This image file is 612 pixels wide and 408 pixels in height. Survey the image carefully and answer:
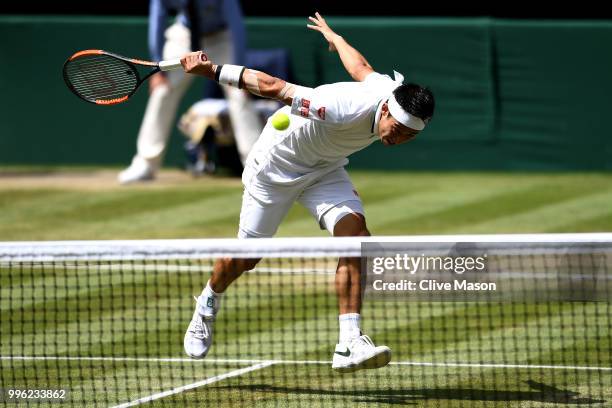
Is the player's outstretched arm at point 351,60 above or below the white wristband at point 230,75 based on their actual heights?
above

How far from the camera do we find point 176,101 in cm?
1534

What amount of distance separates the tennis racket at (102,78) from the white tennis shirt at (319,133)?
86 centimetres

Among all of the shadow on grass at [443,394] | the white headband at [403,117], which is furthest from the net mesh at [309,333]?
the white headband at [403,117]

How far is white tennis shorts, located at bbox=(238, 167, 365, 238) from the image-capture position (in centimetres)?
726

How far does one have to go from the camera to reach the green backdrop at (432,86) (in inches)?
667

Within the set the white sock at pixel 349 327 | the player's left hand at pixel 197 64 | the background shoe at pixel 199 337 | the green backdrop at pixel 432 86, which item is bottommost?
the white sock at pixel 349 327

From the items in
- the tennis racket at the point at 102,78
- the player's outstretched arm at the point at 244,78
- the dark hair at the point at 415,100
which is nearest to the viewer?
the dark hair at the point at 415,100

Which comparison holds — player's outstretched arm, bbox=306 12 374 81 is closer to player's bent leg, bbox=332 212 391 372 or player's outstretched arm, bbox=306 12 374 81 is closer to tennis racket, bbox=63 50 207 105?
player's bent leg, bbox=332 212 391 372

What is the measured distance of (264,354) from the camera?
7977 millimetres

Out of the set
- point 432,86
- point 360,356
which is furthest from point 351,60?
point 432,86

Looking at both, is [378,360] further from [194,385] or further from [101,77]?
[101,77]

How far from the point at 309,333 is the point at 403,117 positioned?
238 cm

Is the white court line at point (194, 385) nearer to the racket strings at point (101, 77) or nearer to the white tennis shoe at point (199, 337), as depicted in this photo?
the white tennis shoe at point (199, 337)

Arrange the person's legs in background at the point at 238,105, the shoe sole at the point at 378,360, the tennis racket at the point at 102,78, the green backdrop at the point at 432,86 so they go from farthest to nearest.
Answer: the green backdrop at the point at 432,86 < the person's legs in background at the point at 238,105 < the tennis racket at the point at 102,78 < the shoe sole at the point at 378,360
